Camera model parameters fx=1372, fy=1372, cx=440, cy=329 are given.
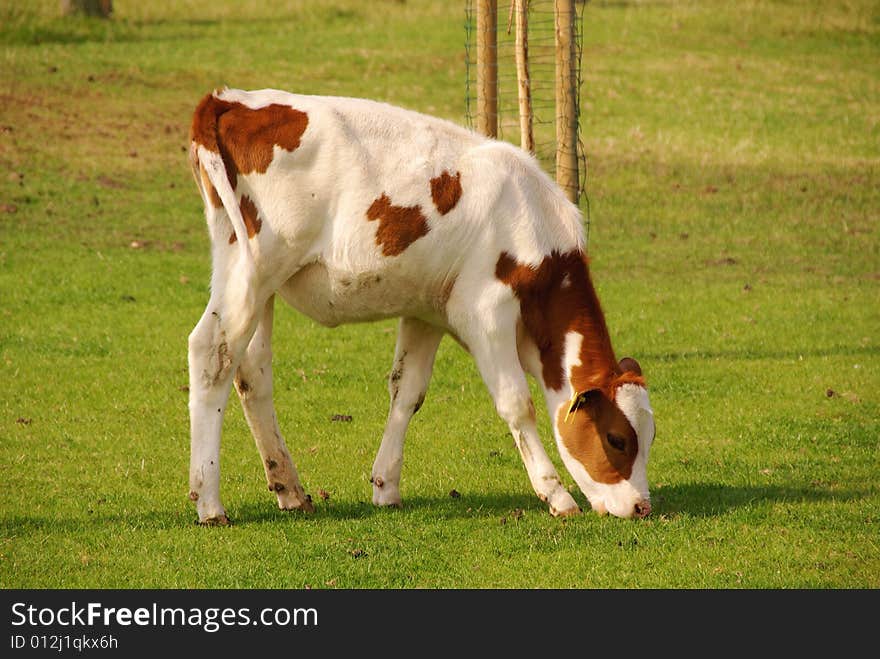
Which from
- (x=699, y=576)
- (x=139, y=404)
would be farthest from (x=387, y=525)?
(x=139, y=404)

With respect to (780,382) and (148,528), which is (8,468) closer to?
(148,528)

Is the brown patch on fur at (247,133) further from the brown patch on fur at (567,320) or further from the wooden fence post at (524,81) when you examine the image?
the wooden fence post at (524,81)

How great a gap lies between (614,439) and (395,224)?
1957 mm

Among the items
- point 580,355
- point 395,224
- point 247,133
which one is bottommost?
point 580,355

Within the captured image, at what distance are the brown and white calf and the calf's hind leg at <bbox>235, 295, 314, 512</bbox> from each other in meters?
0.01

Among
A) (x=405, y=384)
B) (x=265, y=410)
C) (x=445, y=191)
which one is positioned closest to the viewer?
(x=445, y=191)

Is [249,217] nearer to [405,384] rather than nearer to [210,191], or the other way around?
[210,191]

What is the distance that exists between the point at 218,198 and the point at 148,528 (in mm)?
2144

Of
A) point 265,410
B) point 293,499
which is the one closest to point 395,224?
point 265,410

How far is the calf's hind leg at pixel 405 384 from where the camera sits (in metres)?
9.39

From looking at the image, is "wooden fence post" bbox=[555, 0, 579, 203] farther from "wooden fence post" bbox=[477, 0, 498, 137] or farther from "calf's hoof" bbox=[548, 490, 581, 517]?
"calf's hoof" bbox=[548, 490, 581, 517]

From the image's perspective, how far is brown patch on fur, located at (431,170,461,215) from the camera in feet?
28.3

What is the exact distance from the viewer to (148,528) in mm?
8734

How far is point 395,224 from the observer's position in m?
8.54
